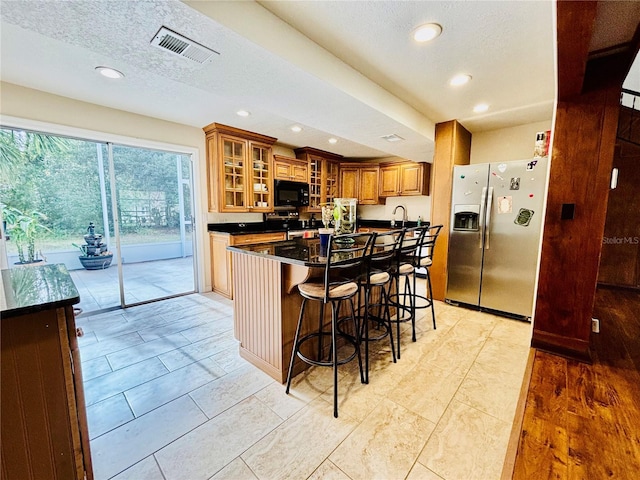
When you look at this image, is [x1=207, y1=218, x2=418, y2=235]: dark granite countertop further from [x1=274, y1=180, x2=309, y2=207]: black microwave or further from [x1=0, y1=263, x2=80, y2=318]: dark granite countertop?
[x1=0, y1=263, x2=80, y2=318]: dark granite countertop

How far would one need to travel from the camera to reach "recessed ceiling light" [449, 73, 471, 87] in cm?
232

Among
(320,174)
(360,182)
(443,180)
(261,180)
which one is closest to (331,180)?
(320,174)

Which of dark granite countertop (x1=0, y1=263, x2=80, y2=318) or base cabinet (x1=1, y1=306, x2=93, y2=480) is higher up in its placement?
dark granite countertop (x1=0, y1=263, x2=80, y2=318)

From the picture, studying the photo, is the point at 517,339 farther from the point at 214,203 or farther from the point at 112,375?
the point at 214,203

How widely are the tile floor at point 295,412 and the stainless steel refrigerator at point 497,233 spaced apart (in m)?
0.62

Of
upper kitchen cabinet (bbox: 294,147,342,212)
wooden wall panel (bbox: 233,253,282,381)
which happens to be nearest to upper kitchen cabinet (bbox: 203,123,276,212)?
upper kitchen cabinet (bbox: 294,147,342,212)

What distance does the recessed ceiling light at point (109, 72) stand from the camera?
227 centimetres

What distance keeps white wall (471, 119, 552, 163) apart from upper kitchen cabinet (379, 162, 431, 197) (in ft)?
3.98

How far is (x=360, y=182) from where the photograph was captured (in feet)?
19.3

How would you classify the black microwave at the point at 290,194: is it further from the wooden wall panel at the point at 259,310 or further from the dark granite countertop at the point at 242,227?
the wooden wall panel at the point at 259,310

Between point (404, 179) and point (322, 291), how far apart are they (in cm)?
425

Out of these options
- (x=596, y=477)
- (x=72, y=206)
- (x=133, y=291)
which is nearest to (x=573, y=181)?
(x=596, y=477)

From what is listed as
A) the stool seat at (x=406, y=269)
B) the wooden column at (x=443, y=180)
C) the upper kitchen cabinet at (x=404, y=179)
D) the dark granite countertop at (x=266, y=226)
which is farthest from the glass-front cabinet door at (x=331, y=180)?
the stool seat at (x=406, y=269)

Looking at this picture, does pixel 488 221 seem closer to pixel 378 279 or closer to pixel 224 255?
pixel 378 279
